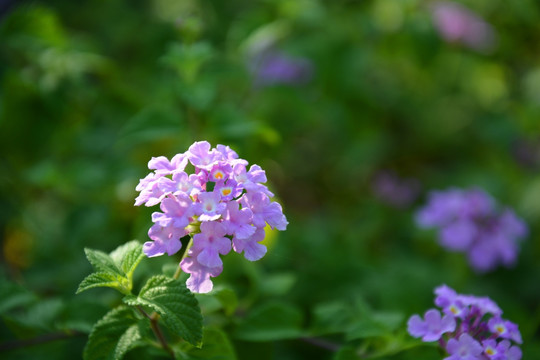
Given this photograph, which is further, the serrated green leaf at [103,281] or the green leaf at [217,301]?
the green leaf at [217,301]

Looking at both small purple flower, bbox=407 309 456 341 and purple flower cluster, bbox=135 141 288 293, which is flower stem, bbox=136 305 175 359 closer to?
purple flower cluster, bbox=135 141 288 293

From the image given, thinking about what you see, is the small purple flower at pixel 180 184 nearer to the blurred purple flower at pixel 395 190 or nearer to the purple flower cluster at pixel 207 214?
the purple flower cluster at pixel 207 214

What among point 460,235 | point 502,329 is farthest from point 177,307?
point 460,235

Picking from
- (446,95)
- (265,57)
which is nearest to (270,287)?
(265,57)

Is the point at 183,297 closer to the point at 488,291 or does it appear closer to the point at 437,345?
the point at 437,345

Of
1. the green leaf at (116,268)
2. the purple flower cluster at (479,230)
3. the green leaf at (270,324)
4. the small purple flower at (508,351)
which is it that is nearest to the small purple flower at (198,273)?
the green leaf at (116,268)

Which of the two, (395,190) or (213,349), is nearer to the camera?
(213,349)

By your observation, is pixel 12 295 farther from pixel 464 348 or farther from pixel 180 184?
pixel 464 348
